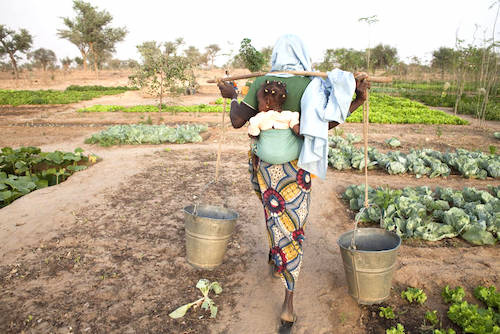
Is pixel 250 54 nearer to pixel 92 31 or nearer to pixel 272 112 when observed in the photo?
pixel 272 112

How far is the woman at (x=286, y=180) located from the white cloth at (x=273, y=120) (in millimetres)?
69

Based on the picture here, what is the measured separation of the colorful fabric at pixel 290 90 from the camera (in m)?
1.99

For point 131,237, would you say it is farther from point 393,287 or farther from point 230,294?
point 393,287

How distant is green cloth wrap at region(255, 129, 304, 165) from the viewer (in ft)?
6.61

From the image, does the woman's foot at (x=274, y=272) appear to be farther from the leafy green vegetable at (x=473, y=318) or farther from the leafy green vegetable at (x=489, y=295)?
the leafy green vegetable at (x=489, y=295)

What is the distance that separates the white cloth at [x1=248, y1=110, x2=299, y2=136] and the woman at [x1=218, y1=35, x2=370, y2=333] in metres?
0.07

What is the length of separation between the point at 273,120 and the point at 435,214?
2.46 meters

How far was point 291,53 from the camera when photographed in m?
2.05

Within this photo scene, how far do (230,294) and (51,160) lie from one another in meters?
4.56

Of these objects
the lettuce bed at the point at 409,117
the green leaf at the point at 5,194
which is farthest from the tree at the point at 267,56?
the green leaf at the point at 5,194

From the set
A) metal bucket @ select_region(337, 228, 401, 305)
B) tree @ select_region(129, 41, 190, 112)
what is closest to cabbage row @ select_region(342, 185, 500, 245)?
metal bucket @ select_region(337, 228, 401, 305)

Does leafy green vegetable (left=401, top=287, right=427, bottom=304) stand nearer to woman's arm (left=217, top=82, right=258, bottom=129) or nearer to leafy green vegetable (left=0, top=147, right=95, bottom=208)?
woman's arm (left=217, top=82, right=258, bottom=129)

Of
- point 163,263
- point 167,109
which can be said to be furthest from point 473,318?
point 167,109

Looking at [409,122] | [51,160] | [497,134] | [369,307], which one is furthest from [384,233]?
[409,122]
